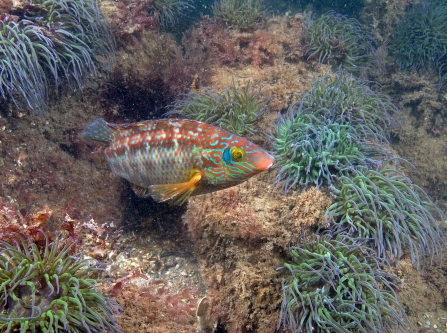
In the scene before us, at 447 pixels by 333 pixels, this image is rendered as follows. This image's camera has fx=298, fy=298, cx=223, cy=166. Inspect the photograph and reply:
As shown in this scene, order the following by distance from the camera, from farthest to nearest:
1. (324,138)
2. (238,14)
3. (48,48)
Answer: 1. (238,14)
2. (48,48)
3. (324,138)

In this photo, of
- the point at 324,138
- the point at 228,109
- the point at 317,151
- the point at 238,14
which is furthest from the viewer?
the point at 238,14

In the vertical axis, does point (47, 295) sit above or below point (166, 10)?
below

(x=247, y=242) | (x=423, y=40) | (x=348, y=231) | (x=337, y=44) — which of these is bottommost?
(x=247, y=242)

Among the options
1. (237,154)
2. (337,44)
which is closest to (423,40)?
(337,44)

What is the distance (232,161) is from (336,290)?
77.8 inches

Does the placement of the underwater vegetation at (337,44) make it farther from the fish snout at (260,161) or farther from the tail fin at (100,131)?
the tail fin at (100,131)

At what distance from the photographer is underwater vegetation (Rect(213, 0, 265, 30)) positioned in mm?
7676

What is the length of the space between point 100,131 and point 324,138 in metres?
3.24

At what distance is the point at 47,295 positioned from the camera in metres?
2.68

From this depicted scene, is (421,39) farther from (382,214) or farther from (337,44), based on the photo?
(382,214)

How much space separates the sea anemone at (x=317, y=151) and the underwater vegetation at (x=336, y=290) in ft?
3.13

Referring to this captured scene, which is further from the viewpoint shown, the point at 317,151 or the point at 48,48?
the point at 48,48

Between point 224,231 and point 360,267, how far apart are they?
5.81ft

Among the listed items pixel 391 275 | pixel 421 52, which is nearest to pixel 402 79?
pixel 421 52
